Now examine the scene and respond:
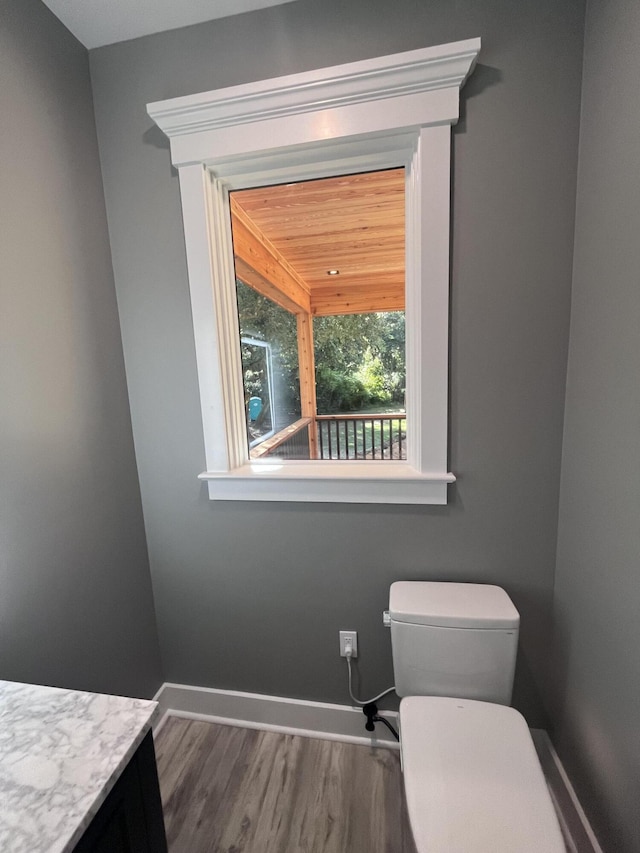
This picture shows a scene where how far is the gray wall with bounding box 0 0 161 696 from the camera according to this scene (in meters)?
0.98

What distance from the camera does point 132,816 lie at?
2.15 feet

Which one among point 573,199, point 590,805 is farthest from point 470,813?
point 573,199

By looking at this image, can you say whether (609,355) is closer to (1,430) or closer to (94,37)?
(1,430)

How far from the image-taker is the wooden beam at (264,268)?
141 centimetres

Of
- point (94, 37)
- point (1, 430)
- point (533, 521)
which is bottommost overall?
point (533, 521)

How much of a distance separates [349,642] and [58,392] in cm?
134

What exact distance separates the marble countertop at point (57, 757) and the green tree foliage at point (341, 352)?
1.11m

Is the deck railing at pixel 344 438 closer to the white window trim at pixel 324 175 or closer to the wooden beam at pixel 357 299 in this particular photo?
the white window trim at pixel 324 175

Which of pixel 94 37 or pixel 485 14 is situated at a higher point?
pixel 94 37

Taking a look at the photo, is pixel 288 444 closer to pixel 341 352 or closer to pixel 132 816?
pixel 341 352

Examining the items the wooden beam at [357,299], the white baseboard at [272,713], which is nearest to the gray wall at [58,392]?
the white baseboard at [272,713]

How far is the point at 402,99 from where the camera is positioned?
3.46 ft

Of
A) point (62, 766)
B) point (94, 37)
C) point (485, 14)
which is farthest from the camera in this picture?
point (94, 37)

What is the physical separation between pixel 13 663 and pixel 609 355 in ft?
5.69
